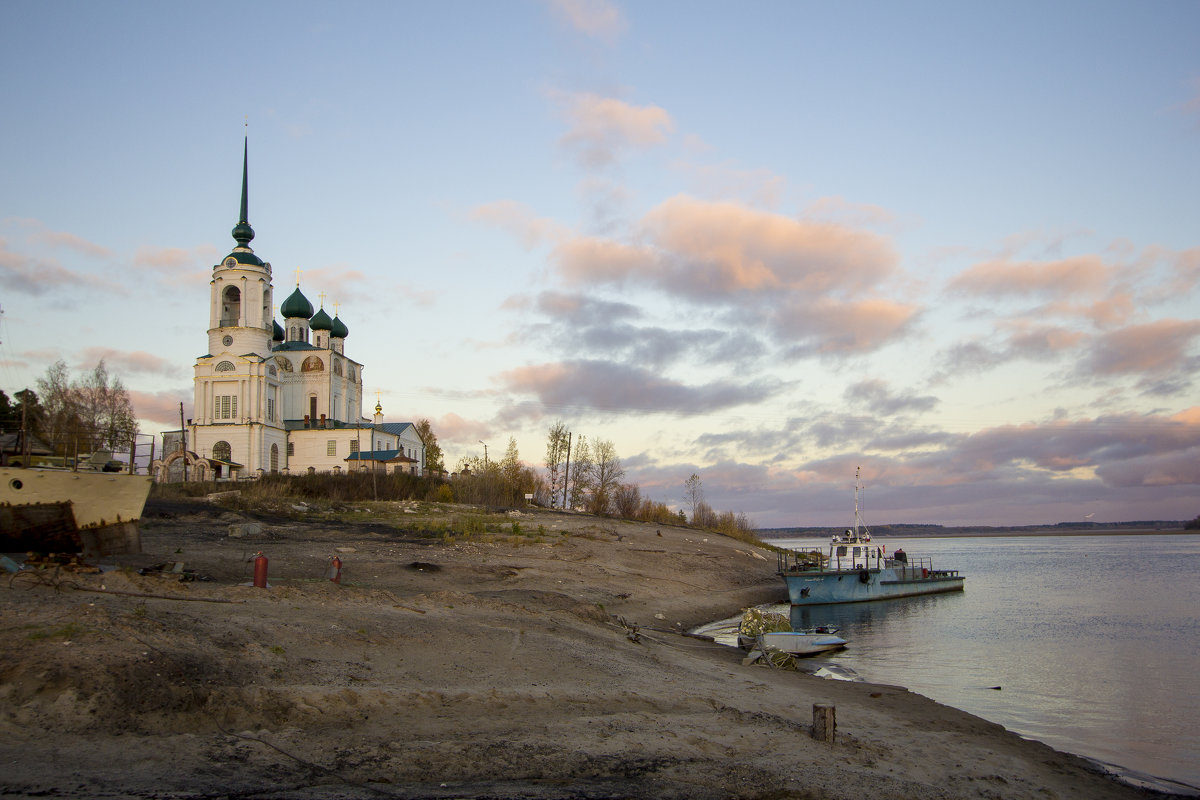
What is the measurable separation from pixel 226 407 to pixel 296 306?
602 inches

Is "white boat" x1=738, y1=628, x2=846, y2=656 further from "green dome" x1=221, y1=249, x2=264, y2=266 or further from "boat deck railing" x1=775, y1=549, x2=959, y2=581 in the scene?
"green dome" x1=221, y1=249, x2=264, y2=266

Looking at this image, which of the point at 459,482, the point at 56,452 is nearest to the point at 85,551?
the point at 56,452

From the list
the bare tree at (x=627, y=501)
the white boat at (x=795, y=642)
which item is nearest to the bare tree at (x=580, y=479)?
the bare tree at (x=627, y=501)

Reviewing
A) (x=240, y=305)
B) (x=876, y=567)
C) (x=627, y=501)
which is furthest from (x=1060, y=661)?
(x=240, y=305)

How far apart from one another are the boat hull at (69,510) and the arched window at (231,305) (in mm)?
57244

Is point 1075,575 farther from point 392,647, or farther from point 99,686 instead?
point 99,686

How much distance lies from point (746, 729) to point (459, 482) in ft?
173

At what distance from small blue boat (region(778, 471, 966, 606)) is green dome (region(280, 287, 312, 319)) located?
53.0 metres

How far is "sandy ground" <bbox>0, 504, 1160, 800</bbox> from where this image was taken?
8789mm

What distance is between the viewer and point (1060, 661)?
1003 inches

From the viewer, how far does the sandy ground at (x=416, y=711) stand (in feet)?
28.8

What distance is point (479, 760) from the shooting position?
9.57m

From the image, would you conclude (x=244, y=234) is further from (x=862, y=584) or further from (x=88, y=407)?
(x=862, y=584)

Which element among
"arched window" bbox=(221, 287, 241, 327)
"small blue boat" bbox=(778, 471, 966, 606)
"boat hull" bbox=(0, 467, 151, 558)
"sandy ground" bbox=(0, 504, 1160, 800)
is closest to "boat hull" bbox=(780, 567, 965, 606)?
"small blue boat" bbox=(778, 471, 966, 606)
